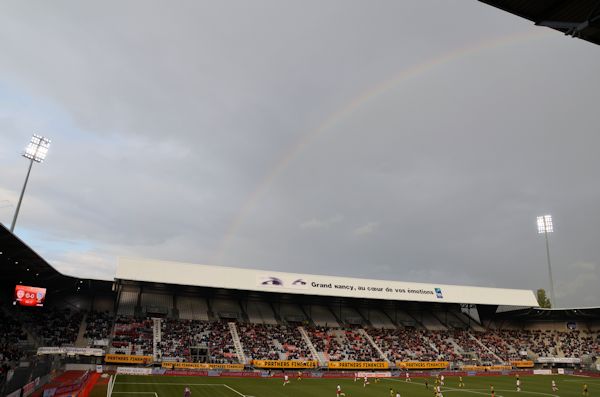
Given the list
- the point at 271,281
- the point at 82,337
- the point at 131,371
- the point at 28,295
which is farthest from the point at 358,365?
the point at 28,295

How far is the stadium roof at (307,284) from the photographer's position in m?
65.1

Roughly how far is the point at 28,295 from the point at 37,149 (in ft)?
63.2

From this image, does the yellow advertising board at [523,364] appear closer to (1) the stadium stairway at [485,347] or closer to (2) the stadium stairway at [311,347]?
(1) the stadium stairway at [485,347]

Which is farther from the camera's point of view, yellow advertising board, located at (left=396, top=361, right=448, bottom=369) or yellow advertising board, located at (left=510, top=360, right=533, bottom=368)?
yellow advertising board, located at (left=510, top=360, right=533, bottom=368)

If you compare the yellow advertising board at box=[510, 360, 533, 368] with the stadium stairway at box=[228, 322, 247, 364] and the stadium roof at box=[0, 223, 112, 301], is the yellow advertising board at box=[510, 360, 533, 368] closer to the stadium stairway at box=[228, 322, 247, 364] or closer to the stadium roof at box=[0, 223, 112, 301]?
the stadium stairway at box=[228, 322, 247, 364]

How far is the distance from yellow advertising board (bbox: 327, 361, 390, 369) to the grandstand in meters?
0.21

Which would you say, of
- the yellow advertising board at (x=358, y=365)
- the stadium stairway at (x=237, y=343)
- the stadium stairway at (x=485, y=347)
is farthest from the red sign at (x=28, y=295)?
the stadium stairway at (x=485, y=347)

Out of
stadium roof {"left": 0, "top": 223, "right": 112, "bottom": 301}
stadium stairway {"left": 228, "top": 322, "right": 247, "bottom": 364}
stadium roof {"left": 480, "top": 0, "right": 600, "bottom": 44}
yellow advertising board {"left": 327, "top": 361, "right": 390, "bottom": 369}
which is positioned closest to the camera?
stadium roof {"left": 480, "top": 0, "right": 600, "bottom": 44}

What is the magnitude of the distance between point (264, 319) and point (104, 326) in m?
27.9

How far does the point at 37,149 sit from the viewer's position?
176 feet

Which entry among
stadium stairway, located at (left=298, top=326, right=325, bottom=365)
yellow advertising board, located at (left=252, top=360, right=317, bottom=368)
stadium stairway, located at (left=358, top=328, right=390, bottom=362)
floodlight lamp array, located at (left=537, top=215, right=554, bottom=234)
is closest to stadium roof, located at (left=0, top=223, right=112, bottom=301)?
yellow advertising board, located at (left=252, top=360, right=317, bottom=368)

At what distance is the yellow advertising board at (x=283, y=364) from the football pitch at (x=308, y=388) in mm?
4598

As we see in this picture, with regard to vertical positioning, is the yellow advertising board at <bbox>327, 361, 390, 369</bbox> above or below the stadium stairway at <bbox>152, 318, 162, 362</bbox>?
below

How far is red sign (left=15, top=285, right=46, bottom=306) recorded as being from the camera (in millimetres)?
48531
